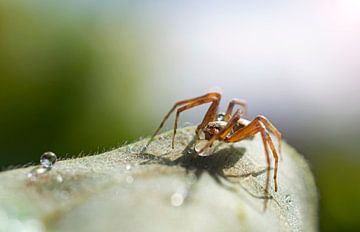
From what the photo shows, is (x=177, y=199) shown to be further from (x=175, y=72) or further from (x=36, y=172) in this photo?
(x=175, y=72)

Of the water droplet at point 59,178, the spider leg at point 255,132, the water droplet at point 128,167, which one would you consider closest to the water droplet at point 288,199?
the spider leg at point 255,132

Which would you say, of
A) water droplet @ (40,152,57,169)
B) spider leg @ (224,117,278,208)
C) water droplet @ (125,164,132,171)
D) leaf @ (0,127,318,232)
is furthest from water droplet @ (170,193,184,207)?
spider leg @ (224,117,278,208)

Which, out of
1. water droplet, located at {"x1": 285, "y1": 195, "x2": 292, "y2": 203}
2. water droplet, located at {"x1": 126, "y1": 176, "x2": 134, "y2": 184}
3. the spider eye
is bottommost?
the spider eye

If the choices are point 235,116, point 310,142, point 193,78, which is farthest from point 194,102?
point 193,78

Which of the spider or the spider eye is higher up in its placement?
the spider

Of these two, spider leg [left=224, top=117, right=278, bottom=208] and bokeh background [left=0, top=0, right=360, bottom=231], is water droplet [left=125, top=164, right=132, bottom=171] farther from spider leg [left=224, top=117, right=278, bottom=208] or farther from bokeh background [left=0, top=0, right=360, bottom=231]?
bokeh background [left=0, top=0, right=360, bottom=231]

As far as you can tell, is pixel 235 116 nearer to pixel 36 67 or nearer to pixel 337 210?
pixel 337 210

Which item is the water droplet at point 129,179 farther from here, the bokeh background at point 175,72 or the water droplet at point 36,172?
the bokeh background at point 175,72

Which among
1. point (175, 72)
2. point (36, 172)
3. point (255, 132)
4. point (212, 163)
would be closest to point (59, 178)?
point (36, 172)

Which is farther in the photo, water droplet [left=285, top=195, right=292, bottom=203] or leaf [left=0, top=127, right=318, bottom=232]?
water droplet [left=285, top=195, right=292, bottom=203]
